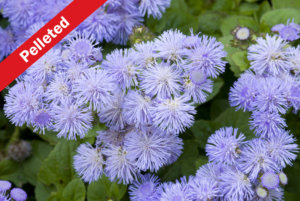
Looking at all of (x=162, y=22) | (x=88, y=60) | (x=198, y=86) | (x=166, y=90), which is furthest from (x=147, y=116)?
(x=162, y=22)

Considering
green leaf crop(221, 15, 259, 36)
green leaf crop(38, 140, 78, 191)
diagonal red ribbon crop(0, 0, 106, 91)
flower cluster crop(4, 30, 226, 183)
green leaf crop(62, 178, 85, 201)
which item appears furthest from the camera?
green leaf crop(221, 15, 259, 36)

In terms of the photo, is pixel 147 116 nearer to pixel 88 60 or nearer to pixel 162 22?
pixel 88 60

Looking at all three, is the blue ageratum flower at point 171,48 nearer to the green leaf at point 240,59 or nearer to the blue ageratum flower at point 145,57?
the blue ageratum flower at point 145,57

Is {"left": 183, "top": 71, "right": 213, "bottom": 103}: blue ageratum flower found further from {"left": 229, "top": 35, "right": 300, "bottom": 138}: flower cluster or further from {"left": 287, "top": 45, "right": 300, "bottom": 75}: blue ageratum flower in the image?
{"left": 287, "top": 45, "right": 300, "bottom": 75}: blue ageratum flower

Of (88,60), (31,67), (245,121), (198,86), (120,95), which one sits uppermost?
(31,67)

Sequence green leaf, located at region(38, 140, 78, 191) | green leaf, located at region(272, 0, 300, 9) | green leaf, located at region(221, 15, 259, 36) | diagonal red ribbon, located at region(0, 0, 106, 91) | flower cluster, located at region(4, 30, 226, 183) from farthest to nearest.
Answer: green leaf, located at region(272, 0, 300, 9) < green leaf, located at region(221, 15, 259, 36) < green leaf, located at region(38, 140, 78, 191) < diagonal red ribbon, located at region(0, 0, 106, 91) < flower cluster, located at region(4, 30, 226, 183)

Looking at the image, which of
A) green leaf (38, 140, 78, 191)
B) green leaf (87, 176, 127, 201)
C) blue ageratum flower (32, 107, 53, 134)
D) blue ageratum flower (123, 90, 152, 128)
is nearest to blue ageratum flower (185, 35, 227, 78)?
blue ageratum flower (123, 90, 152, 128)

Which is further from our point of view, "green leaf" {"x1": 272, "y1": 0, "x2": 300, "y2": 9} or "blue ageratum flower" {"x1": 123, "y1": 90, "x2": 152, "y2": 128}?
"green leaf" {"x1": 272, "y1": 0, "x2": 300, "y2": 9}

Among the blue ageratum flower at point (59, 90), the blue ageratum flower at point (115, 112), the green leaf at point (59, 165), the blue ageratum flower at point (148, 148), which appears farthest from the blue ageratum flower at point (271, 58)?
the green leaf at point (59, 165)
